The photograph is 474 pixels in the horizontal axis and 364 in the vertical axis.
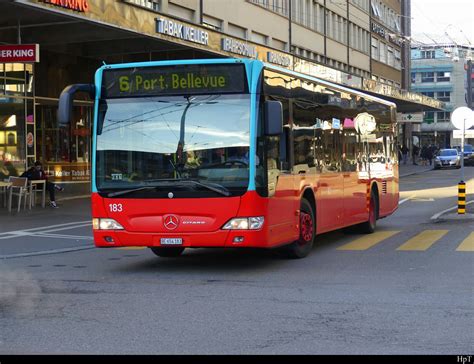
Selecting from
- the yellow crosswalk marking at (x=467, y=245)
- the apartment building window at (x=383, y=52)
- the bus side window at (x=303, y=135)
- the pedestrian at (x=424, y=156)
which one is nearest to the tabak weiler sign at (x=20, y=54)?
the bus side window at (x=303, y=135)

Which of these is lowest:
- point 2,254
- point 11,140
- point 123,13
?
point 2,254

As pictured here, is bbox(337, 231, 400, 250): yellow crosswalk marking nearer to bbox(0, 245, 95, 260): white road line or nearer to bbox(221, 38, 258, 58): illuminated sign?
bbox(0, 245, 95, 260): white road line

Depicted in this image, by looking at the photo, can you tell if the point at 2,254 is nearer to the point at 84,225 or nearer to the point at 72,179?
the point at 84,225

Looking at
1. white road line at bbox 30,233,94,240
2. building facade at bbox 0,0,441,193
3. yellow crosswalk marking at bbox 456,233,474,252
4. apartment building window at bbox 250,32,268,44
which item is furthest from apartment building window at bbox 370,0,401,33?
white road line at bbox 30,233,94,240

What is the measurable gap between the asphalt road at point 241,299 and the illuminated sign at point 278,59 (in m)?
16.8

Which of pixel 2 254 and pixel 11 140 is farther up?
pixel 11 140

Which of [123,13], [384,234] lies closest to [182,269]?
[384,234]

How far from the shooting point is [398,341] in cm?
596

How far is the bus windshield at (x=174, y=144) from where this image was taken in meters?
9.34

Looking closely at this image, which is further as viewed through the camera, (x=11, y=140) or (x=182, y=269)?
(x=11, y=140)

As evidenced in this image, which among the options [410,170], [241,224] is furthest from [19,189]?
[410,170]

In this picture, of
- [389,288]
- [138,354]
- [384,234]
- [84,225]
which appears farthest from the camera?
[84,225]

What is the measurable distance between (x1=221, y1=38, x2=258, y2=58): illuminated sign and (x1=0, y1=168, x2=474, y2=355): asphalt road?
12850 millimetres

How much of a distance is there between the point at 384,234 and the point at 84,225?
23.7 ft
